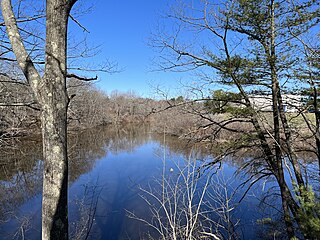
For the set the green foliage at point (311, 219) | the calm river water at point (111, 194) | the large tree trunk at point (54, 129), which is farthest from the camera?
the calm river water at point (111, 194)

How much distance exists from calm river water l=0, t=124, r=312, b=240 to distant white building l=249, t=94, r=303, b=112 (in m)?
1.42

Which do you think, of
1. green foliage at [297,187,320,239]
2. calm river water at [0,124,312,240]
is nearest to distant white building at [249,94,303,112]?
calm river water at [0,124,312,240]

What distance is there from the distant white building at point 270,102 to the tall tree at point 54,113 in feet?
11.3

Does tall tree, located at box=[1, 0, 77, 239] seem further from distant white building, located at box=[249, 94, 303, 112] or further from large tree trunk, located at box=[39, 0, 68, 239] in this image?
distant white building, located at box=[249, 94, 303, 112]

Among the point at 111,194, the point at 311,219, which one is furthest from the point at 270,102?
the point at 111,194

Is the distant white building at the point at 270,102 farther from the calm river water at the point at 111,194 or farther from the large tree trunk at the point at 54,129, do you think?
the large tree trunk at the point at 54,129

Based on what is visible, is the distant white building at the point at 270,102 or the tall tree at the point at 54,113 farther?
the distant white building at the point at 270,102

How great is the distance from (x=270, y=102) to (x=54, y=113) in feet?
13.1

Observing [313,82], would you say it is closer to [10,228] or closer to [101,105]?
[10,228]

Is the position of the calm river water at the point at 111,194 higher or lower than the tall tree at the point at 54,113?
lower

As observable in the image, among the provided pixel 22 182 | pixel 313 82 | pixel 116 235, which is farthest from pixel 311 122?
pixel 22 182

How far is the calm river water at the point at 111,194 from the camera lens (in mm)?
5704

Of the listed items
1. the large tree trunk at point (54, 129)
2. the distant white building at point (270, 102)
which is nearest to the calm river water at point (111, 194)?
the large tree trunk at point (54, 129)

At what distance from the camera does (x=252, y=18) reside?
3.84 meters
